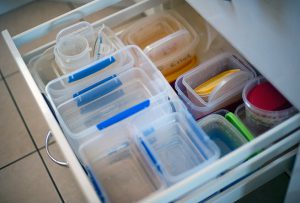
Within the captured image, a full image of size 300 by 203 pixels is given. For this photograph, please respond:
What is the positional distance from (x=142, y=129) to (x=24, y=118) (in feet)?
2.74

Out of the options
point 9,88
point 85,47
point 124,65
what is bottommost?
point 124,65

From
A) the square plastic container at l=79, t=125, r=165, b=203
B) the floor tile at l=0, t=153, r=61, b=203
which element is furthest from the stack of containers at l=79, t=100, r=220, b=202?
the floor tile at l=0, t=153, r=61, b=203

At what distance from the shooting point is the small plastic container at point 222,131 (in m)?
0.80

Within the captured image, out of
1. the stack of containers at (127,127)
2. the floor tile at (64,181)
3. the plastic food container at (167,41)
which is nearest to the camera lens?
the stack of containers at (127,127)

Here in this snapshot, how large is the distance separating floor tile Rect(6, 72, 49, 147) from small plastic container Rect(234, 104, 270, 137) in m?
0.78

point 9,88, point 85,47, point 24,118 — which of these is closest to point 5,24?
point 9,88

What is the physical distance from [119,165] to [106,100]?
0.52 feet

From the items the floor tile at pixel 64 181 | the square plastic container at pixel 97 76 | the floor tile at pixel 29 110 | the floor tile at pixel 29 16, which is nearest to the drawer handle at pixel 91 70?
the square plastic container at pixel 97 76

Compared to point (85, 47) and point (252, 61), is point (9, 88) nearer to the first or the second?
point (85, 47)

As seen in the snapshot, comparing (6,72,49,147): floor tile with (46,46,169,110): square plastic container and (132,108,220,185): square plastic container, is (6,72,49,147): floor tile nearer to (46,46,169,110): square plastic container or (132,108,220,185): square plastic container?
(46,46,169,110): square plastic container

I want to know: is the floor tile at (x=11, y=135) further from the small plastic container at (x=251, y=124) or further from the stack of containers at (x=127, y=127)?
the small plastic container at (x=251, y=124)

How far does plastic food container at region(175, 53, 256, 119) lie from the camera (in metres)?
0.84

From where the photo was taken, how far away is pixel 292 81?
68 cm

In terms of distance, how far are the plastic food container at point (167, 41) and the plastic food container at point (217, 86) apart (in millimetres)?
64
